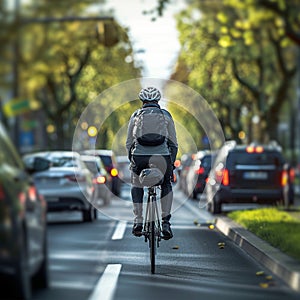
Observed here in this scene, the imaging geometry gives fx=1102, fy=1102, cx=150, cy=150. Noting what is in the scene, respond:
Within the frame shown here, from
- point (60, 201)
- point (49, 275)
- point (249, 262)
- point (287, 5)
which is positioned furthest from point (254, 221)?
point (287, 5)

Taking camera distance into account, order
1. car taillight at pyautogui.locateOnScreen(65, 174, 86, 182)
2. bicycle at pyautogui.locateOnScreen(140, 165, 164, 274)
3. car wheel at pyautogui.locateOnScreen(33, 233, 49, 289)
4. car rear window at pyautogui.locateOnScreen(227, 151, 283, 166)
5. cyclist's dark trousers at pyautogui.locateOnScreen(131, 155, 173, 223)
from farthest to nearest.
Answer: car rear window at pyautogui.locateOnScreen(227, 151, 283, 166) < car taillight at pyautogui.locateOnScreen(65, 174, 86, 182) < cyclist's dark trousers at pyautogui.locateOnScreen(131, 155, 173, 223) < bicycle at pyautogui.locateOnScreen(140, 165, 164, 274) < car wheel at pyautogui.locateOnScreen(33, 233, 49, 289)

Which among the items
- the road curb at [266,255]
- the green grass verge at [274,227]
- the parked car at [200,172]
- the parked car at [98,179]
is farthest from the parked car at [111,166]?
the road curb at [266,255]

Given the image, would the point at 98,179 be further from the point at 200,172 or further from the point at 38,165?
the point at 38,165

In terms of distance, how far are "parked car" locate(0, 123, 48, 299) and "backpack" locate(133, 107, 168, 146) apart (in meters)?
3.13

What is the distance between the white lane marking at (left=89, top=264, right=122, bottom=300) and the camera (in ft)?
32.6

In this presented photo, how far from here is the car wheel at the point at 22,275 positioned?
8.12 meters

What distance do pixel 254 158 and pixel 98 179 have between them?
14.6 ft

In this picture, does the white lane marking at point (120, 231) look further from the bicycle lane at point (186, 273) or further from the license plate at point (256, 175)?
the license plate at point (256, 175)

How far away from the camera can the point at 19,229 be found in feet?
26.6

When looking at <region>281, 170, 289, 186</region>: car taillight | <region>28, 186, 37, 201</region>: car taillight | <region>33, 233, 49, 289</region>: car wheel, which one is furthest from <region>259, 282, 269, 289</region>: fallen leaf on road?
<region>281, 170, 289, 186</region>: car taillight

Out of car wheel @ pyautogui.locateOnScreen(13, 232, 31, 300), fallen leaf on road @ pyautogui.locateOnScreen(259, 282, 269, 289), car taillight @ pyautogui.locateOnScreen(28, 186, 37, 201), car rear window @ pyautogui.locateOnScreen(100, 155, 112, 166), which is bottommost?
car rear window @ pyautogui.locateOnScreen(100, 155, 112, 166)

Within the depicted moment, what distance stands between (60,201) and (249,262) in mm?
8223

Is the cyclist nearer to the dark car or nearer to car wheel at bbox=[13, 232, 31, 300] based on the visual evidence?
car wheel at bbox=[13, 232, 31, 300]

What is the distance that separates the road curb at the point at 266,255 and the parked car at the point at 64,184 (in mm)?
3333
